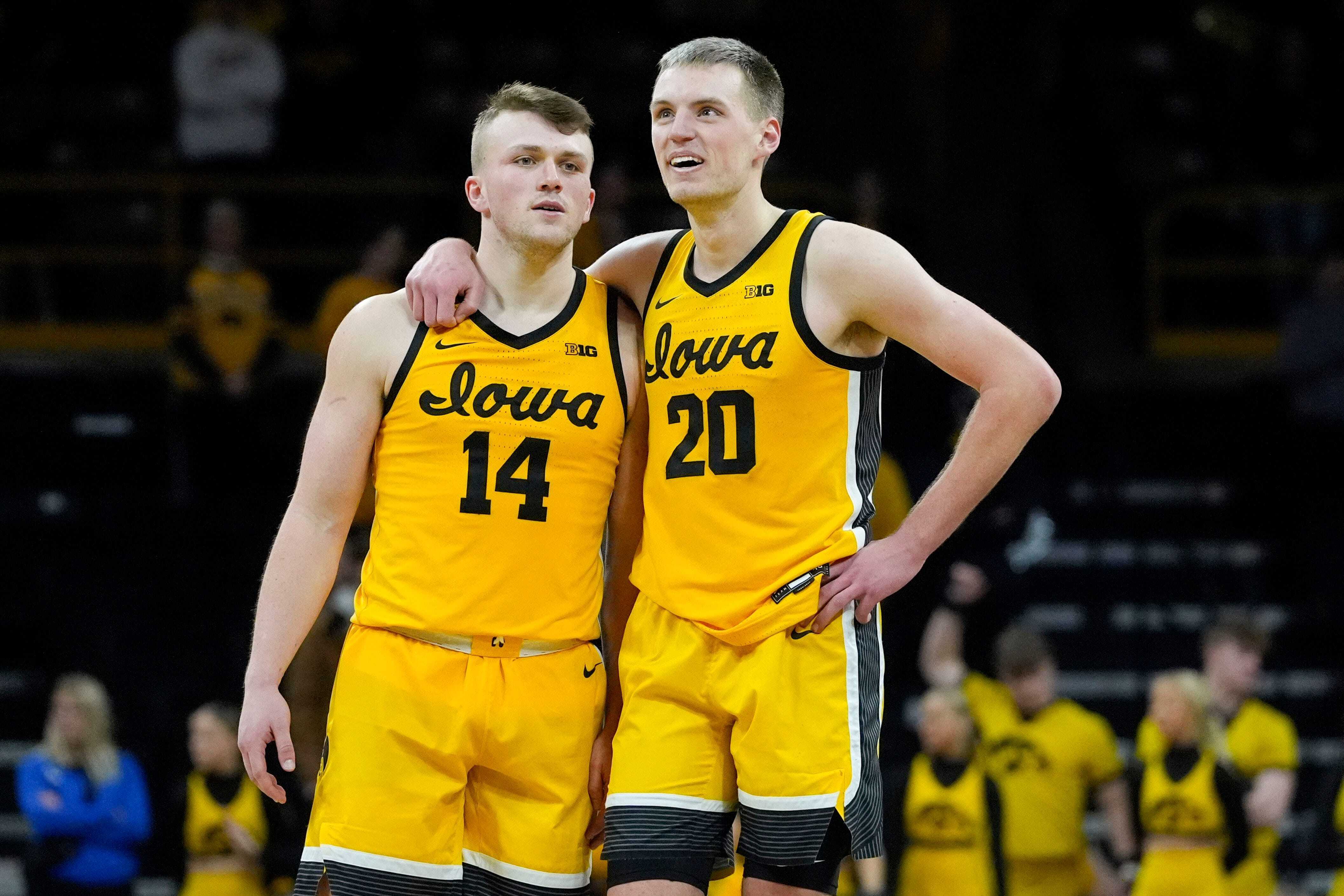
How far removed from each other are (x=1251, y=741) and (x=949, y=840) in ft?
5.50

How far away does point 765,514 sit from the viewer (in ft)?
14.0

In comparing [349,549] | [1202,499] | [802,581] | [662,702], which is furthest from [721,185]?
[1202,499]

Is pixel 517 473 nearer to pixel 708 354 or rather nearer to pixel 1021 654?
pixel 708 354

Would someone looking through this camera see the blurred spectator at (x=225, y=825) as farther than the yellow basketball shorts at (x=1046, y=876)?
No

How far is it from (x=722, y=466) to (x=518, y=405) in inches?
20.7

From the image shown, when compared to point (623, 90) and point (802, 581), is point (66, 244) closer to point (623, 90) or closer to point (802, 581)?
point (623, 90)

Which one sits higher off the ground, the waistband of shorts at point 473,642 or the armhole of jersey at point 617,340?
the armhole of jersey at point 617,340

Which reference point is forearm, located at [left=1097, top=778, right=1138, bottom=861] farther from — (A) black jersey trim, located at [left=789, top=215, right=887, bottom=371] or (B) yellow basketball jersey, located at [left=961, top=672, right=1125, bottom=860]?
(A) black jersey trim, located at [left=789, top=215, right=887, bottom=371]

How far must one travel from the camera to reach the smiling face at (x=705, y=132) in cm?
439

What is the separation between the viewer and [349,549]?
942cm

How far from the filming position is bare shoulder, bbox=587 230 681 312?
15.5 ft

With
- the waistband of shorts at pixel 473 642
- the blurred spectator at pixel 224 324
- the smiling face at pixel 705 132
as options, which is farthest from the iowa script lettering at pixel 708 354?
the blurred spectator at pixel 224 324

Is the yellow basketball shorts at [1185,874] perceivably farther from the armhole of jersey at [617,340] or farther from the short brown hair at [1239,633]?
the armhole of jersey at [617,340]

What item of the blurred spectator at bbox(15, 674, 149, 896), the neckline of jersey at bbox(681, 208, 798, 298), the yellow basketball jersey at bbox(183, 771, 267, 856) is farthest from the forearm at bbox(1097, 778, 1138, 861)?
the neckline of jersey at bbox(681, 208, 798, 298)
